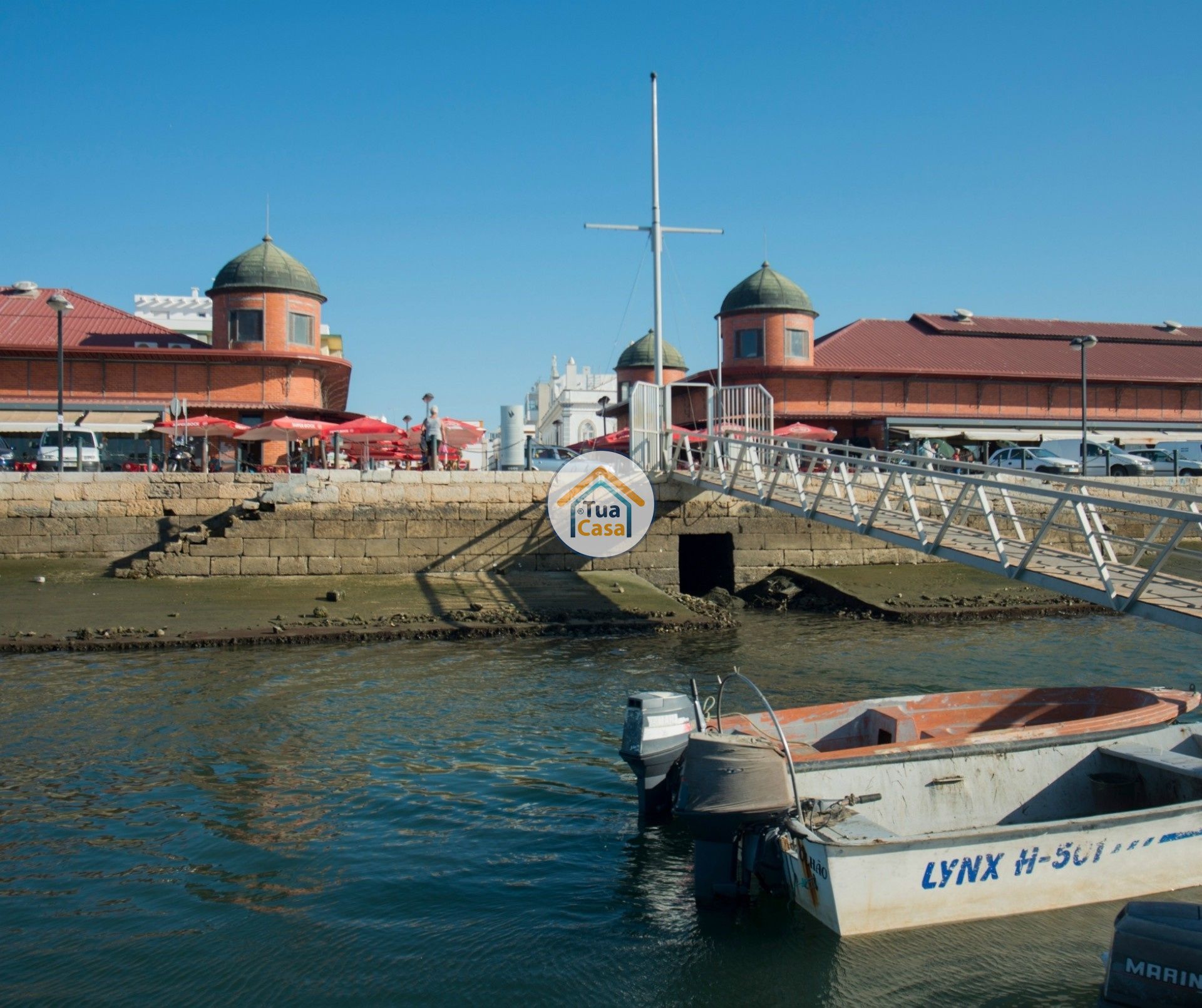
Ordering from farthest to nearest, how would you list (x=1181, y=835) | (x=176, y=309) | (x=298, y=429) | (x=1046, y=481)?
(x=176, y=309), (x=298, y=429), (x=1046, y=481), (x=1181, y=835)

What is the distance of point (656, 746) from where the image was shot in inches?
327

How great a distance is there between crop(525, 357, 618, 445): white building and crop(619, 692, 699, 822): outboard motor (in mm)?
54465

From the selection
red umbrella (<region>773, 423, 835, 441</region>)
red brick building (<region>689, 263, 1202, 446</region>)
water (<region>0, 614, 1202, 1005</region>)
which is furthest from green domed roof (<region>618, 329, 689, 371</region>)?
water (<region>0, 614, 1202, 1005</region>)

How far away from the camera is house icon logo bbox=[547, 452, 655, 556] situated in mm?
21094

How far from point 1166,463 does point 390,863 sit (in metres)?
32.6

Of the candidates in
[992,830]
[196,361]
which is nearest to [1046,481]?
[992,830]

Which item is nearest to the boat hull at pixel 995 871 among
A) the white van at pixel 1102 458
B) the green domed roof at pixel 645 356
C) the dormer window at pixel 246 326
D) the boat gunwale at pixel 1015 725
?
the boat gunwale at pixel 1015 725

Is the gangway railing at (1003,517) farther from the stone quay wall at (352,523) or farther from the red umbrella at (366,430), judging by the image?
the red umbrella at (366,430)

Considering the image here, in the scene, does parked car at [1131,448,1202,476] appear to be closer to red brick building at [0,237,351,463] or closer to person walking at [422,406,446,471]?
person walking at [422,406,446,471]

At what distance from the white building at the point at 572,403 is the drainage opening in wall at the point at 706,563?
125 ft

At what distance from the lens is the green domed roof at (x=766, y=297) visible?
1566 inches

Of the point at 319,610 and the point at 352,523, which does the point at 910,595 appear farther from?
the point at 352,523

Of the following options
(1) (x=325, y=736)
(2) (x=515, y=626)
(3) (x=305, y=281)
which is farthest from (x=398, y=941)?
(3) (x=305, y=281)

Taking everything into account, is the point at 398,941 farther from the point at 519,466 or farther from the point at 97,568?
the point at 519,466
